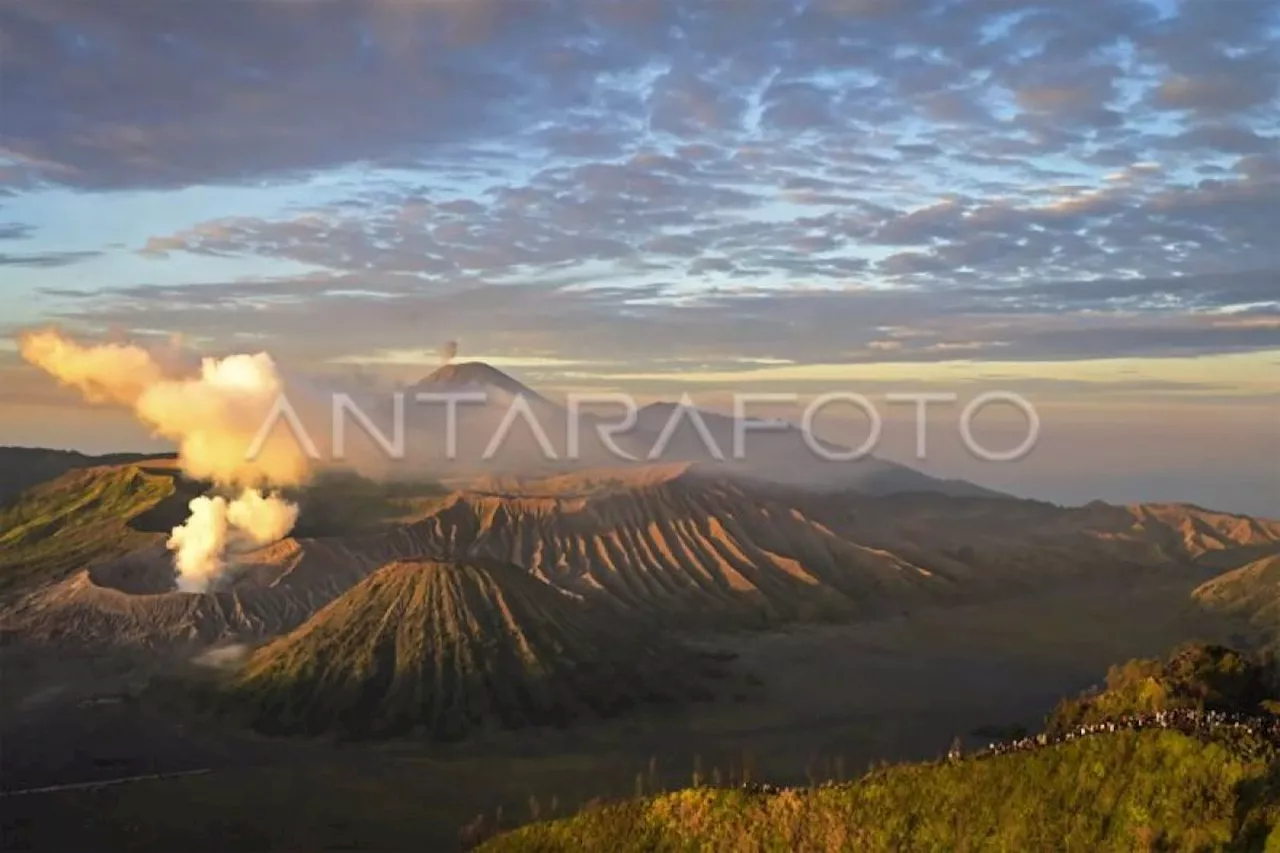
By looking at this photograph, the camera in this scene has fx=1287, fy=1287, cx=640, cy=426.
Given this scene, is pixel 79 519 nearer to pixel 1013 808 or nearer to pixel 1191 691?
pixel 1191 691

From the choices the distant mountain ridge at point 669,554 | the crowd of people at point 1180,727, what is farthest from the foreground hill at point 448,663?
the crowd of people at point 1180,727

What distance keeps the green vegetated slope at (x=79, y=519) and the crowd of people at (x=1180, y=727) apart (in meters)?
113

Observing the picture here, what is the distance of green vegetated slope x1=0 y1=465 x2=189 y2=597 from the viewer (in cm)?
13200

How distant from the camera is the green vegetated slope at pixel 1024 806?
94.0 feet

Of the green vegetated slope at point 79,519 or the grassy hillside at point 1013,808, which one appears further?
the green vegetated slope at point 79,519

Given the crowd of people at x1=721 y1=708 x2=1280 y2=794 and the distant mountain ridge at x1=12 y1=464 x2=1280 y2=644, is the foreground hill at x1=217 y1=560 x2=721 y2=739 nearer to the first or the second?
the distant mountain ridge at x1=12 y1=464 x2=1280 y2=644

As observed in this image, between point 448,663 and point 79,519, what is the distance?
82.4m

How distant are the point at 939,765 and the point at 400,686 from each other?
57.6 m

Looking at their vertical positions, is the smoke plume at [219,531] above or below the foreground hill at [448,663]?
above

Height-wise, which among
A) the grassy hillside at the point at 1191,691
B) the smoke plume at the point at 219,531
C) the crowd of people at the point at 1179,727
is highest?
the crowd of people at the point at 1179,727

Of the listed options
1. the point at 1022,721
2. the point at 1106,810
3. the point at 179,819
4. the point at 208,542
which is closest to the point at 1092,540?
the point at 1022,721

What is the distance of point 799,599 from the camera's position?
5118 inches

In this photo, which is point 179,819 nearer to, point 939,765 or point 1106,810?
point 939,765

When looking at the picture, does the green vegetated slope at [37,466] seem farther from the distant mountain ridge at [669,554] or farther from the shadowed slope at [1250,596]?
the shadowed slope at [1250,596]
